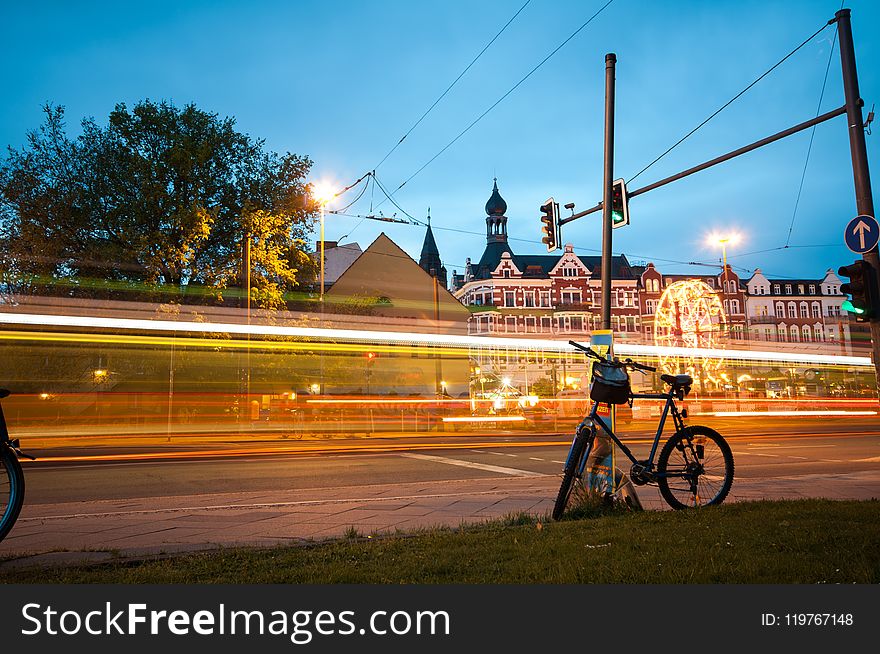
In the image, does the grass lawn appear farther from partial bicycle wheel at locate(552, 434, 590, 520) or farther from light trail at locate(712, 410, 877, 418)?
light trail at locate(712, 410, 877, 418)

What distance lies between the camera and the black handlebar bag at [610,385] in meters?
6.18

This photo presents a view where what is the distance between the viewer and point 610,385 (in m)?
6.22

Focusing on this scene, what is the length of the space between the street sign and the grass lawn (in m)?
4.56

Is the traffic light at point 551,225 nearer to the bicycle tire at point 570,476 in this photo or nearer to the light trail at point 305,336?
the bicycle tire at point 570,476

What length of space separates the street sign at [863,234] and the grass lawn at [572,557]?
4.56 metres

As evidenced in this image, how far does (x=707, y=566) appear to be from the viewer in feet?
12.4

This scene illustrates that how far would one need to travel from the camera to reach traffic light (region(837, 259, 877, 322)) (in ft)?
28.5

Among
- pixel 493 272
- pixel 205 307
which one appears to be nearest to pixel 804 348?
pixel 205 307

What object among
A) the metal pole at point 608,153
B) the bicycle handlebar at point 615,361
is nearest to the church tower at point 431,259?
the metal pole at point 608,153

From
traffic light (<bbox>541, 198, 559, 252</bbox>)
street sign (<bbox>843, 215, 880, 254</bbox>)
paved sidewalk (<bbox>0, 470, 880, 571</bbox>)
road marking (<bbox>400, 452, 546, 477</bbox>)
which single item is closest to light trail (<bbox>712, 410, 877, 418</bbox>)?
traffic light (<bbox>541, 198, 559, 252</bbox>)

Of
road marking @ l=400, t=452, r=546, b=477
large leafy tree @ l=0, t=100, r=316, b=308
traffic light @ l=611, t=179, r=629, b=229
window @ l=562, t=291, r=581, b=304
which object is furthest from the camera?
window @ l=562, t=291, r=581, b=304

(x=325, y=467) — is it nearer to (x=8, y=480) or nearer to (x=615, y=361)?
(x=615, y=361)

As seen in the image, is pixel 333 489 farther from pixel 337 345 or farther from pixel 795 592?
pixel 337 345

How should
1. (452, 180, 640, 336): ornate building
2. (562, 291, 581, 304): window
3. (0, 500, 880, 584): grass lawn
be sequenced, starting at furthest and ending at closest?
(562, 291, 581, 304): window
(452, 180, 640, 336): ornate building
(0, 500, 880, 584): grass lawn
